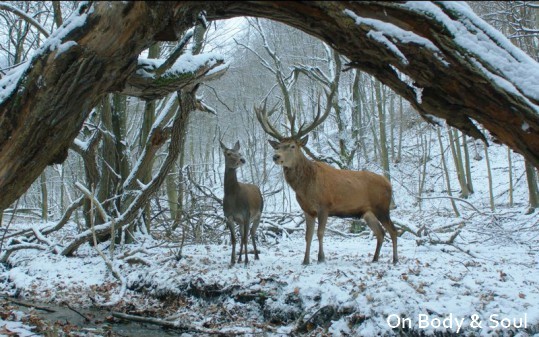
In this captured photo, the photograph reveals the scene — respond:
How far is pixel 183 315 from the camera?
6.20 metres

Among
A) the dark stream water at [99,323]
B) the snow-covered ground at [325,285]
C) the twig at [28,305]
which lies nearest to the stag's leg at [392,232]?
the snow-covered ground at [325,285]

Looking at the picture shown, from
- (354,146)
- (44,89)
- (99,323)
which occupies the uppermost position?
(354,146)

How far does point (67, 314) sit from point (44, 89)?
4.50m

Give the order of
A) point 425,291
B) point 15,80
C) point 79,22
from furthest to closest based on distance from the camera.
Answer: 1. point 425,291
2. point 15,80
3. point 79,22

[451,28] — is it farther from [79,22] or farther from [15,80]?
[15,80]

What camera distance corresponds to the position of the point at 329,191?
7.83 meters

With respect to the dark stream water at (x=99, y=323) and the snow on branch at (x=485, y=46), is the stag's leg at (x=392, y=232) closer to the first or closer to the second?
the dark stream water at (x=99, y=323)

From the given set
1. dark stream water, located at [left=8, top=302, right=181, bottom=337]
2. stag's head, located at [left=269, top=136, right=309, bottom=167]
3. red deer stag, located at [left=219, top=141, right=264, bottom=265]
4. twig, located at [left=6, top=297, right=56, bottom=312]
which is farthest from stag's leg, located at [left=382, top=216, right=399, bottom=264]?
twig, located at [left=6, top=297, right=56, bottom=312]

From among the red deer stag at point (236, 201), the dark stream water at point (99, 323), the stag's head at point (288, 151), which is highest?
the stag's head at point (288, 151)

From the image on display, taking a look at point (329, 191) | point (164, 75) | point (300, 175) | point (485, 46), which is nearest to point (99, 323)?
point (164, 75)

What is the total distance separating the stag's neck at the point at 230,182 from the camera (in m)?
8.23

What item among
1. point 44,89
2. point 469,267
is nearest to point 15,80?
point 44,89

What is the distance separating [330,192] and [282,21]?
200 inches

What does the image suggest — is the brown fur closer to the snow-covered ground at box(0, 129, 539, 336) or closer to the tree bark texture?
the snow-covered ground at box(0, 129, 539, 336)
